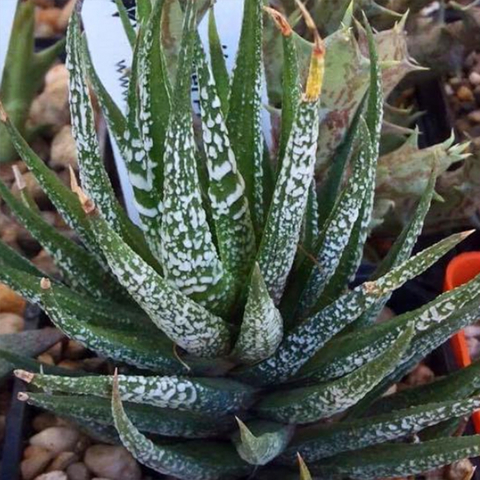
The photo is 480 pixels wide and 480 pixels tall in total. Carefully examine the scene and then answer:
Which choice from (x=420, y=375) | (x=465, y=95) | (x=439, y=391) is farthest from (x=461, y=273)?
(x=465, y=95)

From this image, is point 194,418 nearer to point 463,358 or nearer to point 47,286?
point 47,286

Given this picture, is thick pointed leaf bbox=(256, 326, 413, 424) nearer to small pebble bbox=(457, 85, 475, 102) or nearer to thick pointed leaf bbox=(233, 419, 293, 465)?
thick pointed leaf bbox=(233, 419, 293, 465)

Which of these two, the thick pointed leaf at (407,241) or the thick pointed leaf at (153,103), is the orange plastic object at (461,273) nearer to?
the thick pointed leaf at (407,241)

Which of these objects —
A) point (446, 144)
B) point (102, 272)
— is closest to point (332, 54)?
point (446, 144)

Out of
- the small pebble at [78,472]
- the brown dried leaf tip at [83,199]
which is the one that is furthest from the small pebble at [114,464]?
the brown dried leaf tip at [83,199]

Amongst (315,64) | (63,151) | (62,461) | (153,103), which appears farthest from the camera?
(63,151)

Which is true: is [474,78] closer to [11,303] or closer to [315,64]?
[11,303]

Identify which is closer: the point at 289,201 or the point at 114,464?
the point at 289,201
